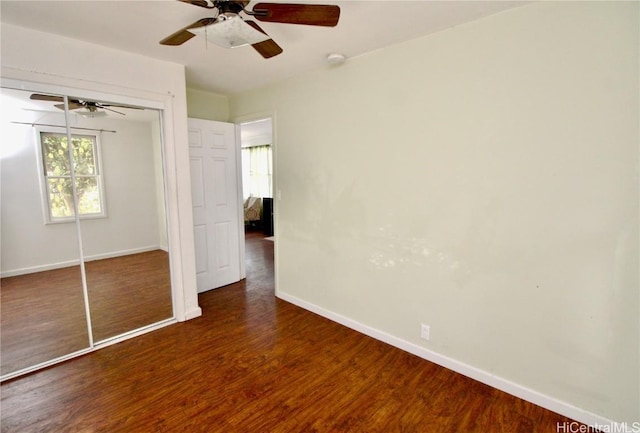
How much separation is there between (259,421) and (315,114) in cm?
255

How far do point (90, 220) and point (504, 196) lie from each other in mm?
3245

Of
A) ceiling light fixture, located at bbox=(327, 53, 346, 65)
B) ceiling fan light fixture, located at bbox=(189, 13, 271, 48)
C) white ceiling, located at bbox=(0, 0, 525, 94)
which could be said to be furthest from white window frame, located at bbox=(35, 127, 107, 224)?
ceiling light fixture, located at bbox=(327, 53, 346, 65)

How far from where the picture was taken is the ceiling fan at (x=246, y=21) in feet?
4.57

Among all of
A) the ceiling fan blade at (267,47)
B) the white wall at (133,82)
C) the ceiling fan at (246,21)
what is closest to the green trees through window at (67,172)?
the white wall at (133,82)

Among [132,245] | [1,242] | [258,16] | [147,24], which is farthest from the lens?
[132,245]

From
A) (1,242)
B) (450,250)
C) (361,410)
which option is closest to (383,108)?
(450,250)

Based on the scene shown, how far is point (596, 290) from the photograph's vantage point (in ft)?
5.38

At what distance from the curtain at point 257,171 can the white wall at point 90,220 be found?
17.1 feet

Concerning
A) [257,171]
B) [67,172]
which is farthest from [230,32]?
[257,171]

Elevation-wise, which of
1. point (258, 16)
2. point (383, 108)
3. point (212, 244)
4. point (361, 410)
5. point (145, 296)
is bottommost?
point (361, 410)

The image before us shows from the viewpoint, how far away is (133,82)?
2.48 meters

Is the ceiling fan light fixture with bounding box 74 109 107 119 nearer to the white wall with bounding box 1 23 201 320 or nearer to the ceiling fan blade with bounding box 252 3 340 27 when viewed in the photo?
the white wall with bounding box 1 23 201 320

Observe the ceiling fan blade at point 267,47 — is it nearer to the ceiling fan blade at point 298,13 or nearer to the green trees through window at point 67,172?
the ceiling fan blade at point 298,13

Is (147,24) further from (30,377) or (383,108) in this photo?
(30,377)
